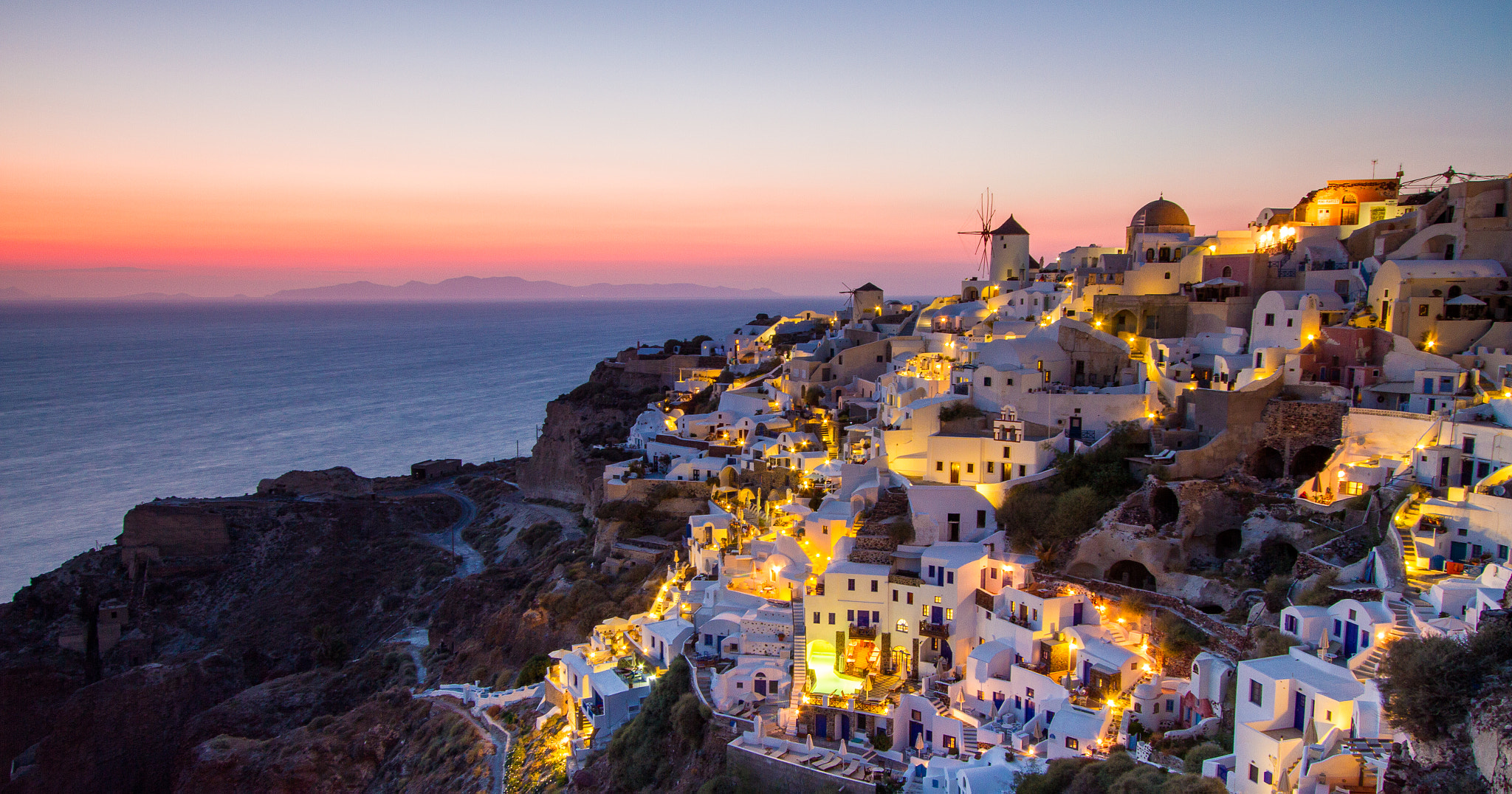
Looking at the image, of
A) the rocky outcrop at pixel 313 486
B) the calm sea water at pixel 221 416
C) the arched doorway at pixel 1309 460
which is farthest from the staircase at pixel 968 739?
the calm sea water at pixel 221 416

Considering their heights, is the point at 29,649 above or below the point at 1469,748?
below

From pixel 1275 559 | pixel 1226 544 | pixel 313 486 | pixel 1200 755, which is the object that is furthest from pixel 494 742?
pixel 313 486

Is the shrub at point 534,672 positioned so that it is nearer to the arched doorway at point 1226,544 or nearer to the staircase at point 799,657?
the staircase at point 799,657

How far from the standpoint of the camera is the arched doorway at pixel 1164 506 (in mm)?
20250

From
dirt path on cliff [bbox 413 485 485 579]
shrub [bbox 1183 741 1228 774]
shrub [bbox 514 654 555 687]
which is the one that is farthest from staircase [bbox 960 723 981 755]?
dirt path on cliff [bbox 413 485 485 579]

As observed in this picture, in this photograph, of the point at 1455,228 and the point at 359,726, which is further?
the point at 359,726

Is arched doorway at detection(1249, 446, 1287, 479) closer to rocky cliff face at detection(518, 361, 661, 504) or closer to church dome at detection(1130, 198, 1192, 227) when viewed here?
church dome at detection(1130, 198, 1192, 227)

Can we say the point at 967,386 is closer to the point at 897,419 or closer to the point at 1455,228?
the point at 897,419

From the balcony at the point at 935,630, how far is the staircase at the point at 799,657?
2541 mm

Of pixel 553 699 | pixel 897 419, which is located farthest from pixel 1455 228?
pixel 553 699

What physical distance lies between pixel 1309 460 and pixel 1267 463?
82 centimetres

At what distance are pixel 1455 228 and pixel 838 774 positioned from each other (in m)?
21.2

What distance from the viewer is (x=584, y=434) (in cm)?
4897

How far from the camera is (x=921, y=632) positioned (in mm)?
19984
